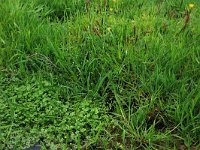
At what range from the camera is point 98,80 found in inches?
98.3

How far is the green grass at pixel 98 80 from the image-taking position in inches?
84.8

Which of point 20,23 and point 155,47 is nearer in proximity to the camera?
point 155,47

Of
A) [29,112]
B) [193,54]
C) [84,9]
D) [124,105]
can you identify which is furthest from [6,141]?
[84,9]

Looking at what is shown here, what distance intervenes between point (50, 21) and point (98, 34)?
0.79m

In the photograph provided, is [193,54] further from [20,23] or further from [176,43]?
[20,23]

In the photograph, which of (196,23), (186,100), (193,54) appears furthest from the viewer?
(196,23)

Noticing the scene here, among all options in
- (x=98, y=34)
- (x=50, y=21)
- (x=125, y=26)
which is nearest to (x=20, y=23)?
(x=50, y=21)

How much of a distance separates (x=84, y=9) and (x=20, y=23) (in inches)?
28.9

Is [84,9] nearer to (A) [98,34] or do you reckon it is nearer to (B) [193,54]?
(A) [98,34]

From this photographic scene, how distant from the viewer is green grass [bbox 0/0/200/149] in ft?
7.07

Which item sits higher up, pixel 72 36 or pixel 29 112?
pixel 72 36

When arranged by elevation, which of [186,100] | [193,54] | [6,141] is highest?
[193,54]

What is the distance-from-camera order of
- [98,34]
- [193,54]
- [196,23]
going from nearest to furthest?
[193,54]
[98,34]
[196,23]

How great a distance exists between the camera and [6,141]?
82.2 inches
